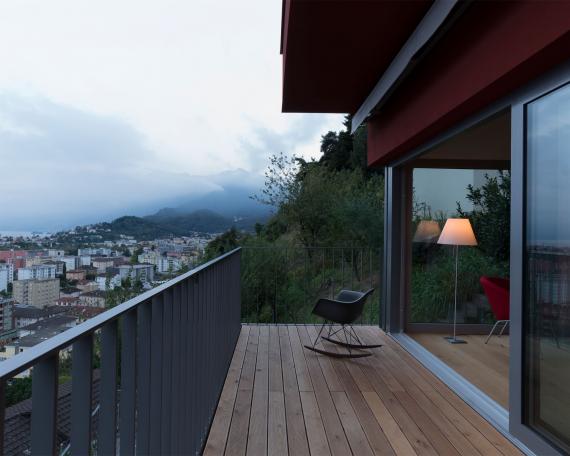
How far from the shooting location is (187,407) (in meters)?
1.91

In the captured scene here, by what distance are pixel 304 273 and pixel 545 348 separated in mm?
4614

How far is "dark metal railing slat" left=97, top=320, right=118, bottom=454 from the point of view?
1.04 m

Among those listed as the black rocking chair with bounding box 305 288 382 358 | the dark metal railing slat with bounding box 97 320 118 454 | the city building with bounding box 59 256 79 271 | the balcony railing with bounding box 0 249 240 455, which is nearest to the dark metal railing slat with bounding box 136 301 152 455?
the balcony railing with bounding box 0 249 240 455

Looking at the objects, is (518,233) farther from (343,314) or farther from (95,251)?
(95,251)

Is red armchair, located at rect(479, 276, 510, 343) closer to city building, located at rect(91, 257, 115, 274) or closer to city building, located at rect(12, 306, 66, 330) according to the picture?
city building, located at rect(91, 257, 115, 274)

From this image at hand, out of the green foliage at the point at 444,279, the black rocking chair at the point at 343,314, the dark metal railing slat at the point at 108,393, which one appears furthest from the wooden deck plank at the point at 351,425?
the green foliage at the point at 444,279

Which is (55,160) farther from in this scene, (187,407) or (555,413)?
(555,413)

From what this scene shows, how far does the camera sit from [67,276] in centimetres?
241

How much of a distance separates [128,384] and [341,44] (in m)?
2.84

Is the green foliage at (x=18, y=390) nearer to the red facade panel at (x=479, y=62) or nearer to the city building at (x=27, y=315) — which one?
the city building at (x=27, y=315)

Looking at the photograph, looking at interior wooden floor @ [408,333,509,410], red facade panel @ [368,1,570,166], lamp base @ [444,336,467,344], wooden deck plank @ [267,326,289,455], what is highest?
red facade panel @ [368,1,570,166]

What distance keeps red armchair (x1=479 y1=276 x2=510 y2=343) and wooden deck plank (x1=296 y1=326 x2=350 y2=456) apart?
1.84 metres

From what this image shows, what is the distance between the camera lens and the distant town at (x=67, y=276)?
1.20 m

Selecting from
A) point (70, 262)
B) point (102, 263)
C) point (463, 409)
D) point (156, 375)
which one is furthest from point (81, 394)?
point (463, 409)
